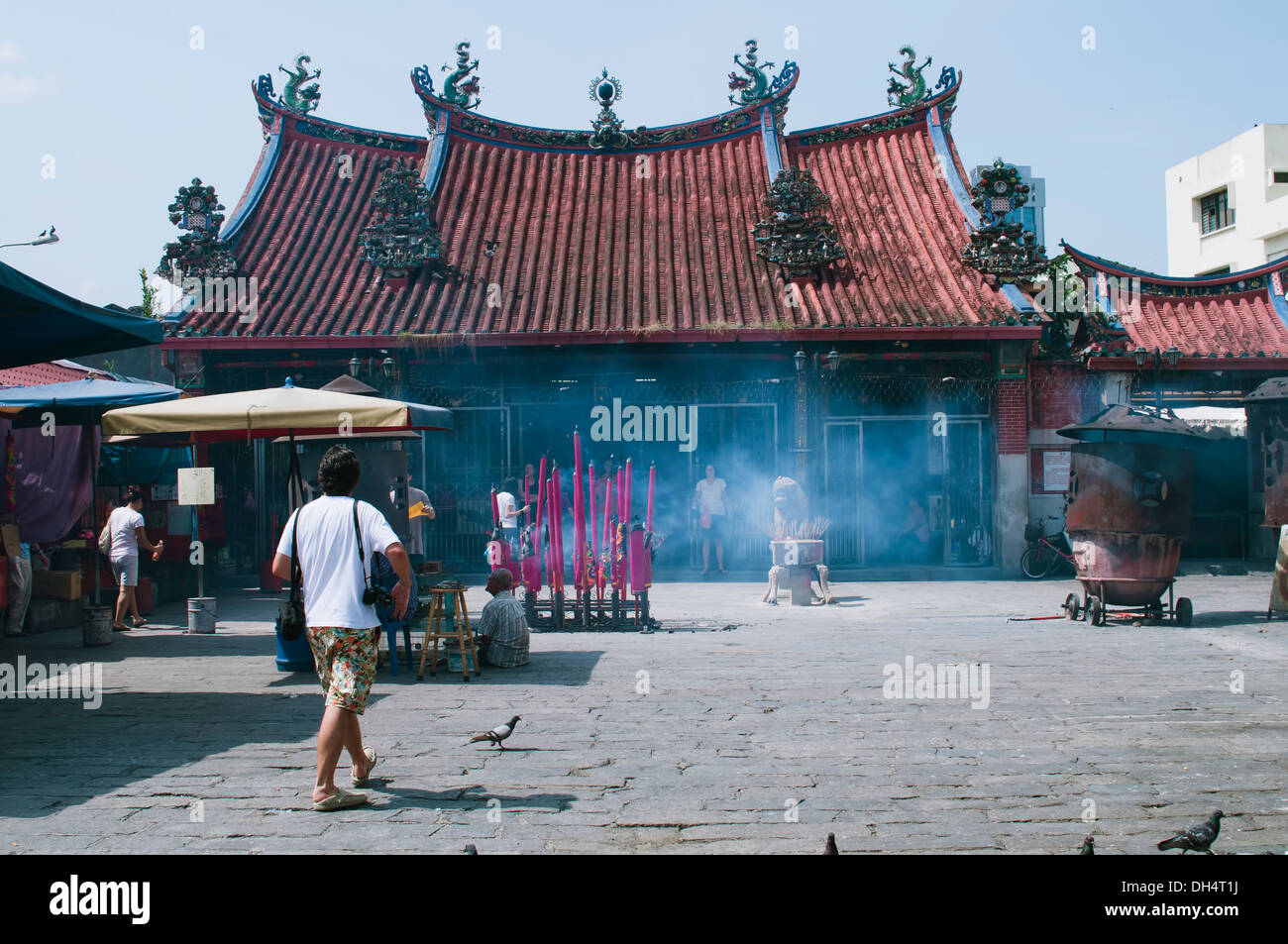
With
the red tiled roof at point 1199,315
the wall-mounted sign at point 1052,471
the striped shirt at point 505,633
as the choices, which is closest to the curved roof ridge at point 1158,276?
the red tiled roof at point 1199,315

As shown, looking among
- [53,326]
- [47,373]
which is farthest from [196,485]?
[47,373]

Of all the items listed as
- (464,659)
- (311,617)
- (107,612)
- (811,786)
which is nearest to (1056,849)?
(811,786)

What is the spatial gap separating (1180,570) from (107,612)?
15.6m

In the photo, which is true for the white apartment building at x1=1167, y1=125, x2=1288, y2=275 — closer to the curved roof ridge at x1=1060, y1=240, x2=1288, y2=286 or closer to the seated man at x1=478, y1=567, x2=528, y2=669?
the curved roof ridge at x1=1060, y1=240, x2=1288, y2=286

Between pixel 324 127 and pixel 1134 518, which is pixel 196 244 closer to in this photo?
pixel 324 127

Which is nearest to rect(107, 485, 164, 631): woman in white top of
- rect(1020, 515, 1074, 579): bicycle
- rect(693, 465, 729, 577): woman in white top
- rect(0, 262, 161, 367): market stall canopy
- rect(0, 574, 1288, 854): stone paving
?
rect(0, 574, 1288, 854): stone paving

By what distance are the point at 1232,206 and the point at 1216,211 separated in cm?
110

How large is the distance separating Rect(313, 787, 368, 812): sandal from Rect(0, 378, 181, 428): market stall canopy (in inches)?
326

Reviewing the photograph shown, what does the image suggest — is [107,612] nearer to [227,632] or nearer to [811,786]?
[227,632]

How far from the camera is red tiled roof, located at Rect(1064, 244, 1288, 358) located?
18281mm

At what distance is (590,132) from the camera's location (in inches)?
853

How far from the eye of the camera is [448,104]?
835 inches

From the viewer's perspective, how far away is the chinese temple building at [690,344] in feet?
56.2

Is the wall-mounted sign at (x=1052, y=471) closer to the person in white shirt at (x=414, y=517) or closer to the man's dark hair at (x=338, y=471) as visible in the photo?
the person in white shirt at (x=414, y=517)
